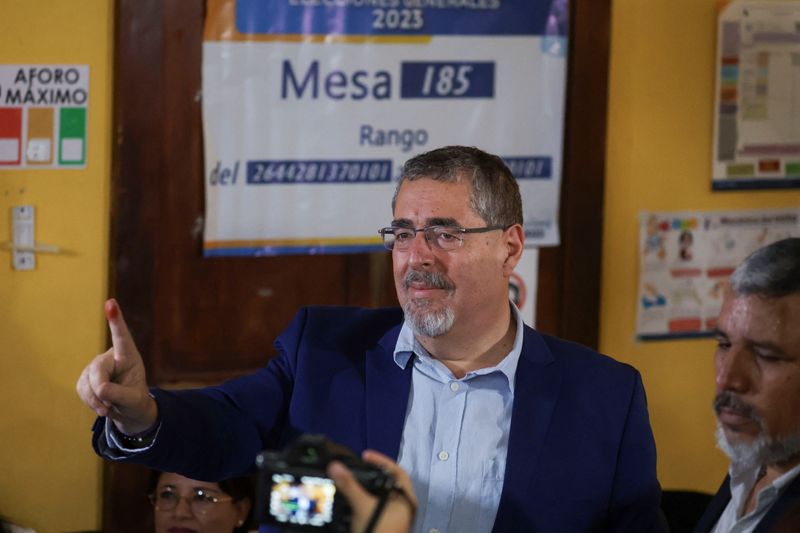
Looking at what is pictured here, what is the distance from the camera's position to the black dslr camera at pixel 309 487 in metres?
1.52

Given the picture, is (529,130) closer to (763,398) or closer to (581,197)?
(581,197)

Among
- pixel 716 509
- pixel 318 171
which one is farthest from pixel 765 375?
pixel 318 171

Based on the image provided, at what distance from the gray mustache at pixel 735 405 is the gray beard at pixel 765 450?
0.10 ft

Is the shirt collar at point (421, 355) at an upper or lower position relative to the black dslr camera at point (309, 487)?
upper

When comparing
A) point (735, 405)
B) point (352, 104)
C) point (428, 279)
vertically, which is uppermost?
point (352, 104)

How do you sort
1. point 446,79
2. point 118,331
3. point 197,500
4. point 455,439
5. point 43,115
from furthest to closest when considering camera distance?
point 446,79
point 43,115
point 197,500
point 455,439
point 118,331

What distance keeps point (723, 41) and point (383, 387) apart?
8.37ft

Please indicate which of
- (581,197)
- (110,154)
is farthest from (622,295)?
Answer: (110,154)

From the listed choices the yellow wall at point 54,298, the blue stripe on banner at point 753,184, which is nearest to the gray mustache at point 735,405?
the yellow wall at point 54,298

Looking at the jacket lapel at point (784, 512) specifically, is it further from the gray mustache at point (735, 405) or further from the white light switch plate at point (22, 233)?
the white light switch plate at point (22, 233)

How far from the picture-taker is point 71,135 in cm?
368

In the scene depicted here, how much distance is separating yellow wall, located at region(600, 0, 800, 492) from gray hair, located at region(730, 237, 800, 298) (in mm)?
2436

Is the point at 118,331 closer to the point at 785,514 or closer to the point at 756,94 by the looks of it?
the point at 785,514

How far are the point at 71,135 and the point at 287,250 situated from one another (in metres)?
0.77
